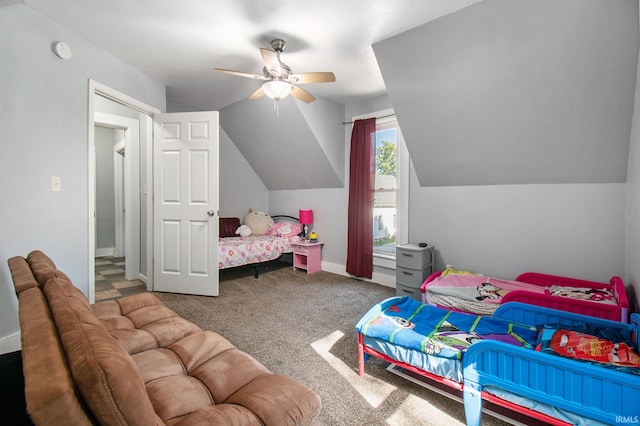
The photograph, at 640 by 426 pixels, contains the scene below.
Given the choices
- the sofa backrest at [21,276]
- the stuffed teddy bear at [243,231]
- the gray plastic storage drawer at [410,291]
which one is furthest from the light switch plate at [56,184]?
the gray plastic storage drawer at [410,291]

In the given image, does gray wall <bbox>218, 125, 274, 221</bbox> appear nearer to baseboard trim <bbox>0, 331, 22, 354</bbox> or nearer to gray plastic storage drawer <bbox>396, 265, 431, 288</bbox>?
gray plastic storage drawer <bbox>396, 265, 431, 288</bbox>

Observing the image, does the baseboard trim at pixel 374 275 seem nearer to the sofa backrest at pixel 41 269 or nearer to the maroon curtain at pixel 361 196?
the maroon curtain at pixel 361 196

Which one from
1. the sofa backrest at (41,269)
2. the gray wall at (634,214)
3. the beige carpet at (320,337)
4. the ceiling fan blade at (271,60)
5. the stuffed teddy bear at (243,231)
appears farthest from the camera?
the stuffed teddy bear at (243,231)

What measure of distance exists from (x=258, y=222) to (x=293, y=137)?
167 cm

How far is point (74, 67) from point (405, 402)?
3.62m

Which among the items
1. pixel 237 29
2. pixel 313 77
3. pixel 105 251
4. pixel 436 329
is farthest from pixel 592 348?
pixel 105 251

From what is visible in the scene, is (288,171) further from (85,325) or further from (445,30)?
(85,325)

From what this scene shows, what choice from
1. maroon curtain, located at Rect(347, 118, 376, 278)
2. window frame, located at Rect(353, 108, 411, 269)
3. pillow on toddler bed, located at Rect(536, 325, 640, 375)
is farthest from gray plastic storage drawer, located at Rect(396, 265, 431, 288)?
pillow on toddler bed, located at Rect(536, 325, 640, 375)

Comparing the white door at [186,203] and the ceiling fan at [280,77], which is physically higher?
the ceiling fan at [280,77]

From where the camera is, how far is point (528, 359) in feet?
4.75

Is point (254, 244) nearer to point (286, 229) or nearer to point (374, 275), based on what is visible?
point (286, 229)

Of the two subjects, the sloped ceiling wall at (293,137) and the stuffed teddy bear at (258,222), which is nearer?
the sloped ceiling wall at (293,137)

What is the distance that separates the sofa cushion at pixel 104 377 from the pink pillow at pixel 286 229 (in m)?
4.33

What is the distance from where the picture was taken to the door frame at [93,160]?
8.84 feet
